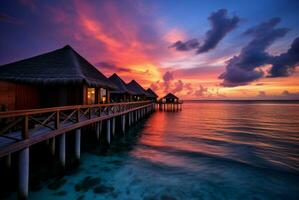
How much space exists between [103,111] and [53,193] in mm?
6149

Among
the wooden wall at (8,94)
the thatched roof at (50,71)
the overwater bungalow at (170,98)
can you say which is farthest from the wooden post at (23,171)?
the overwater bungalow at (170,98)

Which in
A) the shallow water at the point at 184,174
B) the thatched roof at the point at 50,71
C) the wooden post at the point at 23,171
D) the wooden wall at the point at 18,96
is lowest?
Answer: the shallow water at the point at 184,174

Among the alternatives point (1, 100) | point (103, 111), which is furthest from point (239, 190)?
point (1, 100)

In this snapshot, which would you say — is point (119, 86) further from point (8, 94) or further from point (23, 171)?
point (23, 171)

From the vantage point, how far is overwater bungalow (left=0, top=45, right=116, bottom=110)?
9.80m

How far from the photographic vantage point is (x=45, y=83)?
10219 mm

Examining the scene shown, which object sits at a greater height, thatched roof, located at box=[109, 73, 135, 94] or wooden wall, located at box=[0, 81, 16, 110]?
thatched roof, located at box=[109, 73, 135, 94]

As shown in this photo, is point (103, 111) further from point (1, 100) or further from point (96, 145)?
point (1, 100)

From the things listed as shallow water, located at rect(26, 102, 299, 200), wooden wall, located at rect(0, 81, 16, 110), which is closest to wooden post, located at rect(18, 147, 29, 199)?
shallow water, located at rect(26, 102, 299, 200)

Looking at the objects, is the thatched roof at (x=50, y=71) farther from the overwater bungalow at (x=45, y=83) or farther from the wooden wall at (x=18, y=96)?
the wooden wall at (x=18, y=96)

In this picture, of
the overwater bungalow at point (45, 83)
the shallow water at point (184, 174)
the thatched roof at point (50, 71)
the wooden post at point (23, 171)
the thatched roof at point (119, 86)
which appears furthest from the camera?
the thatched roof at point (119, 86)

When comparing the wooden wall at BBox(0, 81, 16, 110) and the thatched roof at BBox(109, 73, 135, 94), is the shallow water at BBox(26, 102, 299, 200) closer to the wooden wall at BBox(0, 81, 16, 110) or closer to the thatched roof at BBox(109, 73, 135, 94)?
the wooden wall at BBox(0, 81, 16, 110)

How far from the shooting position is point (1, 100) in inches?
358

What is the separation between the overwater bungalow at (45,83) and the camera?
9802mm
